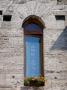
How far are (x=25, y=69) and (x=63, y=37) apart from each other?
1668 millimetres

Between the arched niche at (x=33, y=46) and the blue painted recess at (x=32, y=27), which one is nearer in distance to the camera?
the arched niche at (x=33, y=46)

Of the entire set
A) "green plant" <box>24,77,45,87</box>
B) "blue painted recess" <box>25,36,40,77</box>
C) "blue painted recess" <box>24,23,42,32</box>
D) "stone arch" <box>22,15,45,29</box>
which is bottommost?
"green plant" <box>24,77,45,87</box>

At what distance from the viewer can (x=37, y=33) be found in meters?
14.5

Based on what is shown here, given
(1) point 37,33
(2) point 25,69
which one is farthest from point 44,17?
(2) point 25,69

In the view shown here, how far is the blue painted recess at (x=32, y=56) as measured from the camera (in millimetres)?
14274

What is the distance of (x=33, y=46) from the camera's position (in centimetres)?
1447

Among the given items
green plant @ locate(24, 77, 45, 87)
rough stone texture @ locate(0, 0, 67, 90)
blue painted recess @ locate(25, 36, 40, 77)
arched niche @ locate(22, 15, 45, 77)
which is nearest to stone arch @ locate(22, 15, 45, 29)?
arched niche @ locate(22, 15, 45, 77)

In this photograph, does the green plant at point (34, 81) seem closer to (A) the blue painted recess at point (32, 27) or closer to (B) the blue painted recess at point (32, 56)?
(B) the blue painted recess at point (32, 56)

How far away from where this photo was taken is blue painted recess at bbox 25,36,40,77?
46.8ft

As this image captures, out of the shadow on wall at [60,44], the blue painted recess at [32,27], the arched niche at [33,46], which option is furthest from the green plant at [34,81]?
the blue painted recess at [32,27]

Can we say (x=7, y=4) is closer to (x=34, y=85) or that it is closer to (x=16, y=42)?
(x=16, y=42)

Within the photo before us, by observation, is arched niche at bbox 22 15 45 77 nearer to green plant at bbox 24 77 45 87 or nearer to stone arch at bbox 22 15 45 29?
stone arch at bbox 22 15 45 29

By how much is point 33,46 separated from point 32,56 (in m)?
0.35

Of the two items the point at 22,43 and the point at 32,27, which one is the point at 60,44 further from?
the point at 22,43
